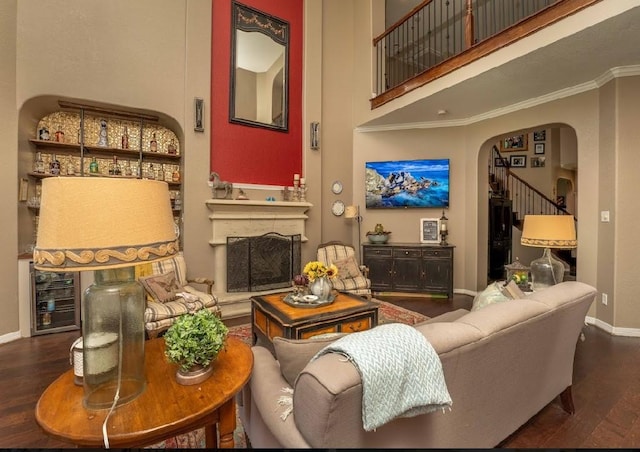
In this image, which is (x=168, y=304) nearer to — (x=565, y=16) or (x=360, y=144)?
(x=360, y=144)

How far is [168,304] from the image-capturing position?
2990 millimetres

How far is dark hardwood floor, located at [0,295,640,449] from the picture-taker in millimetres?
1765

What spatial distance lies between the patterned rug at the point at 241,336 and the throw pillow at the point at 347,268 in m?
0.61

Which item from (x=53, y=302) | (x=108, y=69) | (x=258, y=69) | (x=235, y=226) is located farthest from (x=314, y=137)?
(x=53, y=302)

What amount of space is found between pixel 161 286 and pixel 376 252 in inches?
123

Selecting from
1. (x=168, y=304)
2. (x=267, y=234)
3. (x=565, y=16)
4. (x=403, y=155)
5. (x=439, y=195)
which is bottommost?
(x=168, y=304)

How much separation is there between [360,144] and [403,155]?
78 cm

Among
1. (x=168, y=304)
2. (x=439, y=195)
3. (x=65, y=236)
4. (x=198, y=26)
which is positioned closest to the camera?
(x=65, y=236)

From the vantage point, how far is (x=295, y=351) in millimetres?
1218

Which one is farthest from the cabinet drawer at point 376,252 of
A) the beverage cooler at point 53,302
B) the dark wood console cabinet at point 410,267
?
the beverage cooler at point 53,302

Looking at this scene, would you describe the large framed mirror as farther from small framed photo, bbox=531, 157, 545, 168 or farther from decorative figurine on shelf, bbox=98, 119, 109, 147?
small framed photo, bbox=531, 157, 545, 168

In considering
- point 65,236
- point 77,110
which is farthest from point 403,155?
point 65,236

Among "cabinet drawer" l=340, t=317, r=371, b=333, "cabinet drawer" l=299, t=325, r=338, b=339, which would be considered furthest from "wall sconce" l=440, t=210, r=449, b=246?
"cabinet drawer" l=299, t=325, r=338, b=339

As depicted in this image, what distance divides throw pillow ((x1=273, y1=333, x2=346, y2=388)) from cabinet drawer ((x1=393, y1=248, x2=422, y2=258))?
3802 mm
